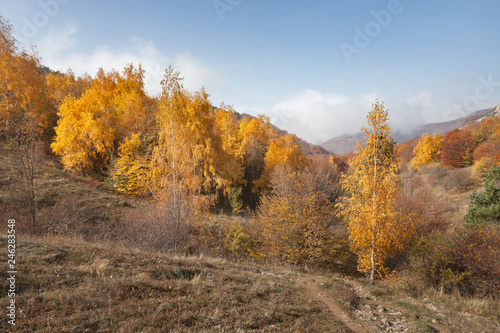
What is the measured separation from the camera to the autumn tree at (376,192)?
33.4ft

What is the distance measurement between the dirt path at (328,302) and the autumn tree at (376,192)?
2925mm

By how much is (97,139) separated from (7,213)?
35.7ft

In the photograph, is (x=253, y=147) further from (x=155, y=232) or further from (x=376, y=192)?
(x=376, y=192)

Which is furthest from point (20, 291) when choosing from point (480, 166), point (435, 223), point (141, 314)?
point (480, 166)

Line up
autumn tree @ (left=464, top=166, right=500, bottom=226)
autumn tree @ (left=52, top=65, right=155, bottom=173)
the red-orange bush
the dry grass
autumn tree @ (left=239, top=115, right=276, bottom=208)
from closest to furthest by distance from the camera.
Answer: the dry grass < autumn tree @ (left=464, top=166, right=500, bottom=226) < autumn tree @ (left=52, top=65, right=155, bottom=173) < autumn tree @ (left=239, top=115, right=276, bottom=208) < the red-orange bush

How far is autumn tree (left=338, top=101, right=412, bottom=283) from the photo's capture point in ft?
33.4

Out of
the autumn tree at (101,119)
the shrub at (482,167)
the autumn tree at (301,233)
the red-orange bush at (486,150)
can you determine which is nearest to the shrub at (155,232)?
the autumn tree at (301,233)

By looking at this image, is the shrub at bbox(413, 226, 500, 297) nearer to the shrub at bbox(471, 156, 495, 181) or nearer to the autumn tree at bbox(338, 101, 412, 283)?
the autumn tree at bbox(338, 101, 412, 283)

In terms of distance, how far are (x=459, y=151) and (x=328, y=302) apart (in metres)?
55.5

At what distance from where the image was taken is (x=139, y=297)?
18.5ft

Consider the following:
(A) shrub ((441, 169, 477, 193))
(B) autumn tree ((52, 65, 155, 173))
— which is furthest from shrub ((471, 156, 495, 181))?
(B) autumn tree ((52, 65, 155, 173))

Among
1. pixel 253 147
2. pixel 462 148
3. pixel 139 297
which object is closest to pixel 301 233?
pixel 139 297

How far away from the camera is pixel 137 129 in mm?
24125

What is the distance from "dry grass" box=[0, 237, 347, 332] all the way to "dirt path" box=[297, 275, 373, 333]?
0.52 meters
